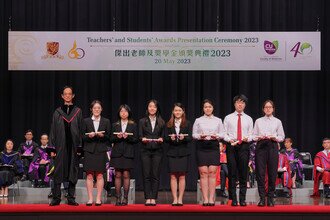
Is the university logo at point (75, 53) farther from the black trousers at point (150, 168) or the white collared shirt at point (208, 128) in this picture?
the white collared shirt at point (208, 128)

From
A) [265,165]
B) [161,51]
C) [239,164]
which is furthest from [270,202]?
[161,51]

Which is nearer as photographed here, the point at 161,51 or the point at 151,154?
the point at 151,154

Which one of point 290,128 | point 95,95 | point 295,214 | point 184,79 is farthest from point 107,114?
point 295,214

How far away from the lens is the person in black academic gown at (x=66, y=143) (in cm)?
787

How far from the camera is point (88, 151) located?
7895 mm

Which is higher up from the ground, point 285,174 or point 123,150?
point 123,150

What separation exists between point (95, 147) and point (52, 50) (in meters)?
4.79

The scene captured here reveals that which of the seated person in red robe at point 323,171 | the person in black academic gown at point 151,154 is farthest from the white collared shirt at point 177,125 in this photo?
the seated person in red robe at point 323,171

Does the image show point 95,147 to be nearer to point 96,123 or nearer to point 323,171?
point 96,123

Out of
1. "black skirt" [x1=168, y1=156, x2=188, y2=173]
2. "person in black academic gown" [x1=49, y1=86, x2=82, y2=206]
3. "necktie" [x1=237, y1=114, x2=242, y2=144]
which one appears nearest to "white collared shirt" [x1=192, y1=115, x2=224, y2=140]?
"necktie" [x1=237, y1=114, x2=242, y2=144]

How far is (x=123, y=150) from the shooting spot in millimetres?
7973

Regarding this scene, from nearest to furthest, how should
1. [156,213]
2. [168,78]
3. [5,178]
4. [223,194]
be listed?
1. [156,213]
2. [5,178]
3. [223,194]
4. [168,78]

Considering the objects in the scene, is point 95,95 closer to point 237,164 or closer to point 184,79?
point 184,79
